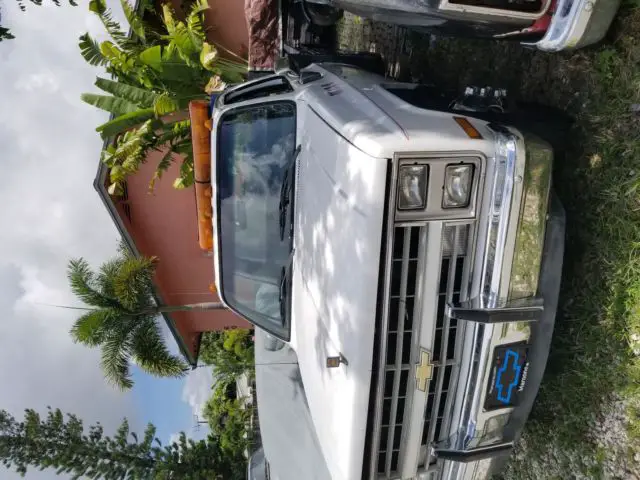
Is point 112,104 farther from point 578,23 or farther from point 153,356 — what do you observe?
point 578,23

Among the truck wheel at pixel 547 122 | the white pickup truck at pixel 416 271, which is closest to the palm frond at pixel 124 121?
the white pickup truck at pixel 416 271

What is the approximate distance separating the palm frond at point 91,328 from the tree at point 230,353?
4.39 meters

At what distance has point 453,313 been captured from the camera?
2.93 meters

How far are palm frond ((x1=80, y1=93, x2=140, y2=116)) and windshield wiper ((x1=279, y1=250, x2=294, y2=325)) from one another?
6283 millimetres

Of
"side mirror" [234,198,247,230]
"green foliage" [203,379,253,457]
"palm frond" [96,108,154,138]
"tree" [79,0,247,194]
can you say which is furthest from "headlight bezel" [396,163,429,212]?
"green foliage" [203,379,253,457]

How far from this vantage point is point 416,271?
2.94 meters

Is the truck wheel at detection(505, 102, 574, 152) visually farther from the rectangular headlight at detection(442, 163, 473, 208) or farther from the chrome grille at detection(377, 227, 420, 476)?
the chrome grille at detection(377, 227, 420, 476)

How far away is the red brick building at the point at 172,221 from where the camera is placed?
9.98m

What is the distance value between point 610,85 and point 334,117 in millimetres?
1794

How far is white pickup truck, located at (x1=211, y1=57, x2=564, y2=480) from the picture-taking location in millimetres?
2801

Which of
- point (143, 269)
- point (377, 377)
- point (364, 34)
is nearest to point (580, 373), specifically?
point (377, 377)

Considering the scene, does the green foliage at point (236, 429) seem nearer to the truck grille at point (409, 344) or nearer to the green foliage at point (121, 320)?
the green foliage at point (121, 320)

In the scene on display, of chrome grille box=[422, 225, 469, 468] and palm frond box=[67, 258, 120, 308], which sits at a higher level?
chrome grille box=[422, 225, 469, 468]

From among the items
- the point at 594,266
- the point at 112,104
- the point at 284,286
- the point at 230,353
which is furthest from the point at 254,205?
the point at 230,353
